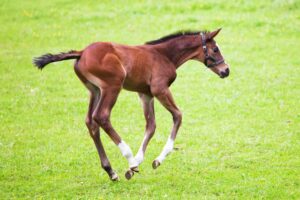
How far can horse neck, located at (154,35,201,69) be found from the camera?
9773mm

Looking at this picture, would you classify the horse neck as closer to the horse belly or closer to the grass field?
the horse belly

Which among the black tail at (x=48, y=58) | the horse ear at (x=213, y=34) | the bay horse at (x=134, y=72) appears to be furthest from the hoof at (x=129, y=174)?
the horse ear at (x=213, y=34)

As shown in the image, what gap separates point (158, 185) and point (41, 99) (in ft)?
20.5

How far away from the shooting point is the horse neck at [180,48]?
977 centimetres

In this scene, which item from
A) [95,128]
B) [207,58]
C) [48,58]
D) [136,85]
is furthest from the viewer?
[207,58]

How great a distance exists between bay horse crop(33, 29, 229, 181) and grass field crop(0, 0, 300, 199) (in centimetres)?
62

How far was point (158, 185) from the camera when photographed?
8.98 metres

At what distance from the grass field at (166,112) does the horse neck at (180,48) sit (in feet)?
5.65

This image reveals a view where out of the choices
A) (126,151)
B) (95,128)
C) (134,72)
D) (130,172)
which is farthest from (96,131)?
(134,72)

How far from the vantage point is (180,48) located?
9805 millimetres

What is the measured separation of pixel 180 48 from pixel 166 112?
394 cm

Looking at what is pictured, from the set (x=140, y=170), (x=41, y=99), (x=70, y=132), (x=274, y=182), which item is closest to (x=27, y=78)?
(x=41, y=99)

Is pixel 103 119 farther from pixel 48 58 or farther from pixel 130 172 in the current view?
pixel 48 58

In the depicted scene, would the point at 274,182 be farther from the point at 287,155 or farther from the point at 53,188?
the point at 53,188
